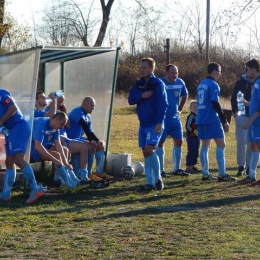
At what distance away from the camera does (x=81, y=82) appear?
41.0 ft

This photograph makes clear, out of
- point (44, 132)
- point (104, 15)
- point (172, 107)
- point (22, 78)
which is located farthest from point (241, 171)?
point (104, 15)

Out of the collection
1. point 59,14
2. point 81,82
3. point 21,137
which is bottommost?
point 21,137

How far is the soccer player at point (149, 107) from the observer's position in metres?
9.80

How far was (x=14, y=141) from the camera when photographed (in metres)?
8.89

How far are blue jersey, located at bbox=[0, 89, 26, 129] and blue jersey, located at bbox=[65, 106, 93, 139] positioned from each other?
2064 mm

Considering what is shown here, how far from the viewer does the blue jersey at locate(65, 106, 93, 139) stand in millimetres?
10995

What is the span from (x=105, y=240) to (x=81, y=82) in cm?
620

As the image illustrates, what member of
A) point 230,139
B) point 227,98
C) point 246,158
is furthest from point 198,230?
point 227,98

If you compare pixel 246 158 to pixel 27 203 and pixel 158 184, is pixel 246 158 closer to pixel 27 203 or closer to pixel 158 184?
pixel 158 184

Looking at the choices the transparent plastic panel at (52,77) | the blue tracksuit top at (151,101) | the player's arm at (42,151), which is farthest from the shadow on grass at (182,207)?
the transparent plastic panel at (52,77)

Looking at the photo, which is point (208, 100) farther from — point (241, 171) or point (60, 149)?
point (60, 149)

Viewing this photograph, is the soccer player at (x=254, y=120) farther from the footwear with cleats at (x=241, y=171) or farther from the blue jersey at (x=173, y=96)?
the blue jersey at (x=173, y=96)

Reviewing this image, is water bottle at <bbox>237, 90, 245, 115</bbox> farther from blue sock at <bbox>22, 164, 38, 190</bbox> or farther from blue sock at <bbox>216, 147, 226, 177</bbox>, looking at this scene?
blue sock at <bbox>22, 164, 38, 190</bbox>

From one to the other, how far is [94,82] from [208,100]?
8.28 ft
